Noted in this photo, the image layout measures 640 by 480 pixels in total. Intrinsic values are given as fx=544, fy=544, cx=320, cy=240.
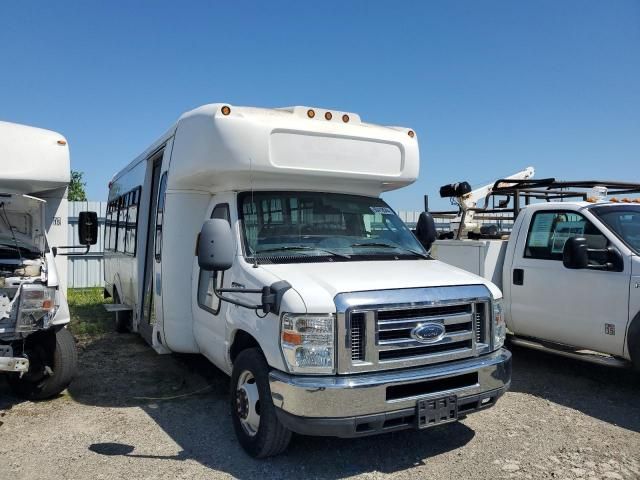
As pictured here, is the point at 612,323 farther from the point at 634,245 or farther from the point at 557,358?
the point at 557,358

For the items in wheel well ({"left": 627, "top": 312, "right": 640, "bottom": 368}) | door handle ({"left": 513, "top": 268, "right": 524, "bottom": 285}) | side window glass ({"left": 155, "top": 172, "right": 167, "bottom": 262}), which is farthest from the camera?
door handle ({"left": 513, "top": 268, "right": 524, "bottom": 285})

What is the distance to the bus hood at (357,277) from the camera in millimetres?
3794

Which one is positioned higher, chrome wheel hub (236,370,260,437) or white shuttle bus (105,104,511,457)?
white shuttle bus (105,104,511,457)

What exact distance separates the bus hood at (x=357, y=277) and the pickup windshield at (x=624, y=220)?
2.28 m

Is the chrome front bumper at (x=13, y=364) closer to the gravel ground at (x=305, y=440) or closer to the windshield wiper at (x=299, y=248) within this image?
the gravel ground at (x=305, y=440)

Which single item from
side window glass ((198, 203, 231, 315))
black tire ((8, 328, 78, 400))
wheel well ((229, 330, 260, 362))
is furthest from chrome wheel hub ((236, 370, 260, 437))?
black tire ((8, 328, 78, 400))

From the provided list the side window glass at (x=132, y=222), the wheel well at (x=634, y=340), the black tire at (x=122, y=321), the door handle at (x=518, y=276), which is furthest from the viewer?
the black tire at (x=122, y=321)

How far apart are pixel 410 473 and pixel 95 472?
2.37 m

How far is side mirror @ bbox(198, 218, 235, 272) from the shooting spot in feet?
13.8

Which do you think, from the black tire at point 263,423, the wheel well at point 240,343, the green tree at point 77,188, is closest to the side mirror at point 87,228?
the wheel well at point 240,343

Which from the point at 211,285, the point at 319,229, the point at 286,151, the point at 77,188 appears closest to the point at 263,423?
the point at 211,285

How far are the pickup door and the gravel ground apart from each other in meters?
0.63

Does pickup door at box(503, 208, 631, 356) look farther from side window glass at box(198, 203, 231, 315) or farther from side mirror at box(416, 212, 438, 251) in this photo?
side window glass at box(198, 203, 231, 315)

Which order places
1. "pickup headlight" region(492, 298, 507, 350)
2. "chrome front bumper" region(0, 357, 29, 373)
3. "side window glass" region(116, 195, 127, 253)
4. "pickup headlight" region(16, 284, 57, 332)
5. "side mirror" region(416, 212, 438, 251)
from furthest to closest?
"side window glass" region(116, 195, 127, 253), "side mirror" region(416, 212, 438, 251), "pickup headlight" region(16, 284, 57, 332), "chrome front bumper" region(0, 357, 29, 373), "pickup headlight" region(492, 298, 507, 350)
